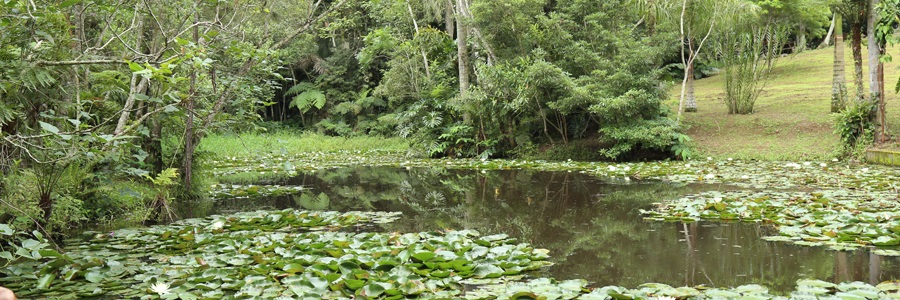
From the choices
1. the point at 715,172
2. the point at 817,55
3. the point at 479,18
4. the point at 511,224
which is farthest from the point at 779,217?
the point at 817,55

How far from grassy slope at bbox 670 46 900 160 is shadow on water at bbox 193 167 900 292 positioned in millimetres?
3803

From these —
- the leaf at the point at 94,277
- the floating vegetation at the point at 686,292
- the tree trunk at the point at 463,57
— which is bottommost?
the floating vegetation at the point at 686,292

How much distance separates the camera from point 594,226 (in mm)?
5059

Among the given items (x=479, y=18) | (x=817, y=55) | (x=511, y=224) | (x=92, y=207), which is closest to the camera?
(x=511, y=224)

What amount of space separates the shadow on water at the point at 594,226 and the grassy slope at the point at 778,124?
150 inches

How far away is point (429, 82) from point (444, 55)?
121cm

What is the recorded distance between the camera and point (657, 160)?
11078 mm

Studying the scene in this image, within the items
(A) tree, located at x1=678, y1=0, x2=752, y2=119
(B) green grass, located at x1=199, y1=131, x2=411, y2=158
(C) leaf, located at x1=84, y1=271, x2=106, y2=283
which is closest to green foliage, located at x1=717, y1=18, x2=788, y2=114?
(A) tree, located at x1=678, y1=0, x2=752, y2=119

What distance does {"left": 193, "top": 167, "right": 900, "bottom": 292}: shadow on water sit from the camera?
3441 millimetres

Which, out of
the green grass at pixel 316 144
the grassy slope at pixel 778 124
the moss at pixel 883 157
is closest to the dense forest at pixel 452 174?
the grassy slope at pixel 778 124

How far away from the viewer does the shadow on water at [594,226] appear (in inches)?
135

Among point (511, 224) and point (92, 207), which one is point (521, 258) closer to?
point (511, 224)

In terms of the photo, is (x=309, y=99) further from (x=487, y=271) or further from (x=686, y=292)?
(x=686, y=292)

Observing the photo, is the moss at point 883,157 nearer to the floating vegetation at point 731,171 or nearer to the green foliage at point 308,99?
the floating vegetation at point 731,171
